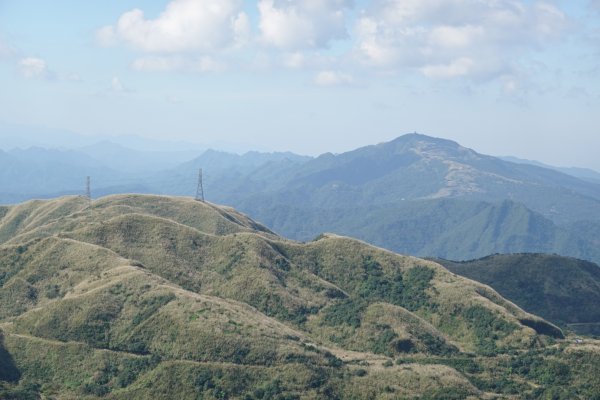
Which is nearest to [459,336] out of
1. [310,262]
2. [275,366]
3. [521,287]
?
[310,262]

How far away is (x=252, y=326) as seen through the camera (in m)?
104

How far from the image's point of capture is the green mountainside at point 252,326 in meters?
91.7

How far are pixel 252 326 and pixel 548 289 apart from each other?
116m

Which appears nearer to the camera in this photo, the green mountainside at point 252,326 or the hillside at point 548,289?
the green mountainside at point 252,326

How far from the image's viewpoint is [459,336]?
5002 inches

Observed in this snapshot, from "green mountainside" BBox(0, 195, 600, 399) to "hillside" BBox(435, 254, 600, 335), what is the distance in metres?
→ 47.3

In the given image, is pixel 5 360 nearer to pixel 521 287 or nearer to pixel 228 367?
pixel 228 367

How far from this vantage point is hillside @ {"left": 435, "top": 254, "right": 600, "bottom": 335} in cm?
18050

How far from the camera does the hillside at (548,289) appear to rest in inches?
7106

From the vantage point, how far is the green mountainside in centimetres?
9169

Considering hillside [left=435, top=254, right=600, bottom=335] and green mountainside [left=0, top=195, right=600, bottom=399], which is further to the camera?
hillside [left=435, top=254, right=600, bottom=335]

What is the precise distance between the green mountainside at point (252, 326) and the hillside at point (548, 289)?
1861 inches

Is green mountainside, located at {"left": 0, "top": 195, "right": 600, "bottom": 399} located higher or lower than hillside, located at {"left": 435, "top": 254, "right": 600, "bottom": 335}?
higher

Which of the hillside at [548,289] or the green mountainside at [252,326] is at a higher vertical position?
the green mountainside at [252,326]
